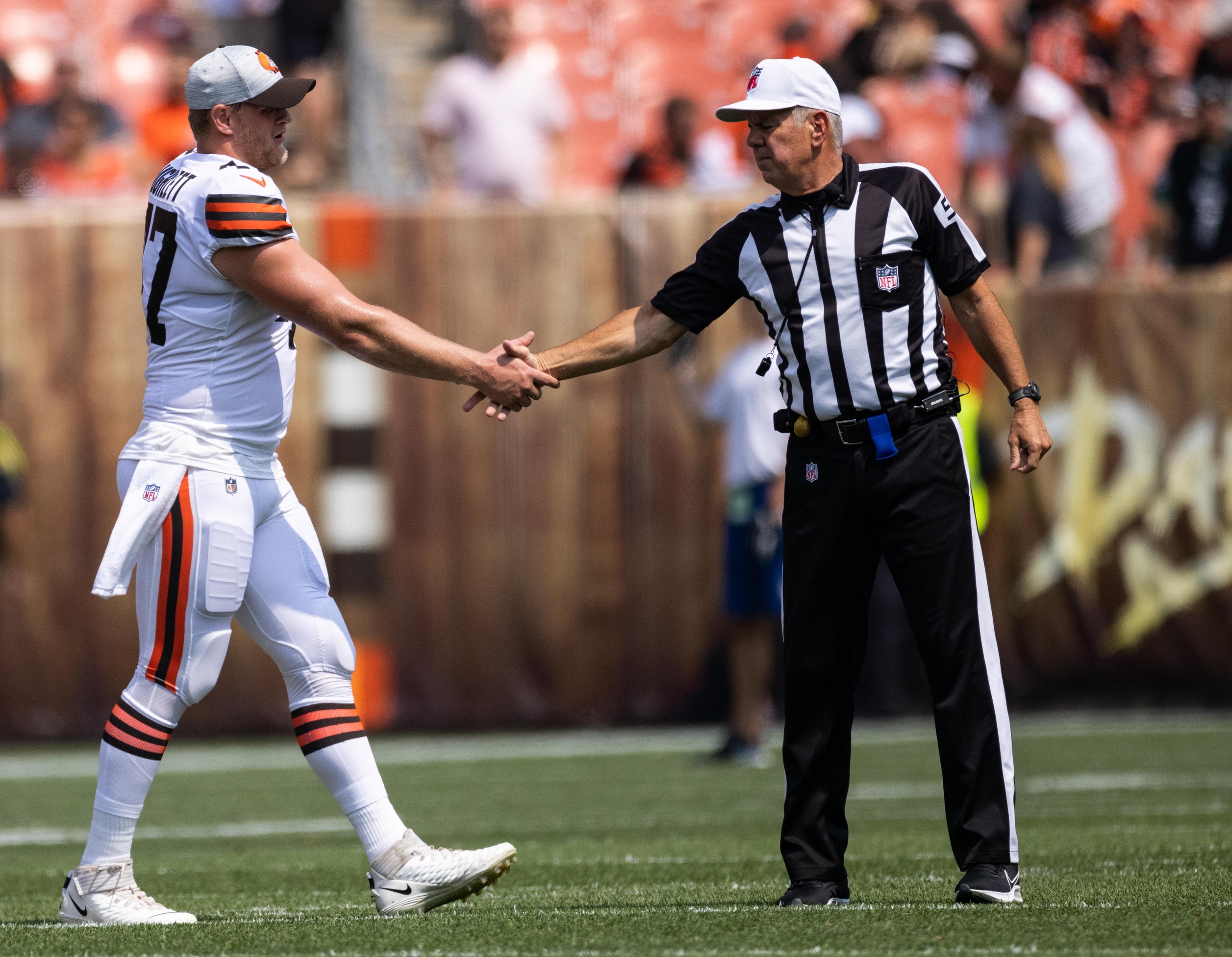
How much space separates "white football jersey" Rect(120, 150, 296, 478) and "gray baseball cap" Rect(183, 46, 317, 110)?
154 millimetres

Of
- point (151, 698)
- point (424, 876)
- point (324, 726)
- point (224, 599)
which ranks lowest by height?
point (424, 876)

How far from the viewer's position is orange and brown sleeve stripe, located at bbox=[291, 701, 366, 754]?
454 centimetres

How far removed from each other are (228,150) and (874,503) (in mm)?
1932

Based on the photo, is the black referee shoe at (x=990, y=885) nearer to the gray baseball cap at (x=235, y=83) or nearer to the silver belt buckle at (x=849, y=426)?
the silver belt buckle at (x=849, y=426)

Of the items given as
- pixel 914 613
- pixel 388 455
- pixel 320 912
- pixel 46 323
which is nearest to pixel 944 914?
pixel 914 613

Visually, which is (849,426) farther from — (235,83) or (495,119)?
(495,119)

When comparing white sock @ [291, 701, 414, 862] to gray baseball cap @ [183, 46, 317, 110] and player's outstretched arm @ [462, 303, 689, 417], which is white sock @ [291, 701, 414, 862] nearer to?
player's outstretched arm @ [462, 303, 689, 417]

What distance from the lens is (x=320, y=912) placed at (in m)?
4.71

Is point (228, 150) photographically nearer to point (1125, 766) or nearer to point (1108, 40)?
point (1125, 766)

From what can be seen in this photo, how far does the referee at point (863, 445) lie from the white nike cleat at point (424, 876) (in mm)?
822

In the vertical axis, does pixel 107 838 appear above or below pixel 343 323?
below

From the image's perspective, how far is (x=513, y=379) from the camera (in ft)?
16.2

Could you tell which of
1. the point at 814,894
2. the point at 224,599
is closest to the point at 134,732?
the point at 224,599

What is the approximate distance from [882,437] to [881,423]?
0.04 m
